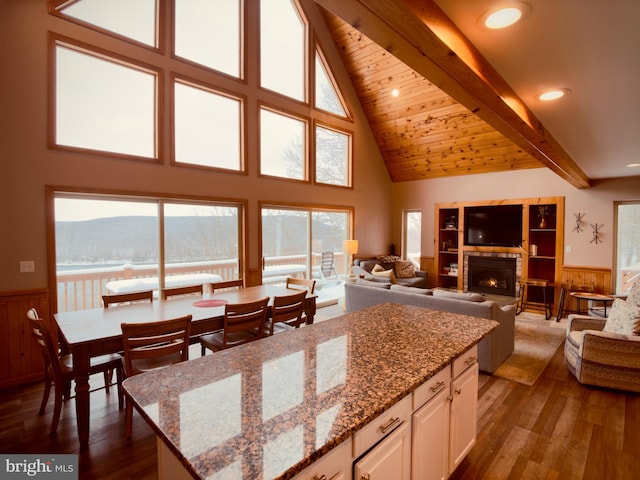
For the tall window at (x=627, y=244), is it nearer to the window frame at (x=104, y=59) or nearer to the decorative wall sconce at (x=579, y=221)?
the decorative wall sconce at (x=579, y=221)

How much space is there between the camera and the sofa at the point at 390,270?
652 cm

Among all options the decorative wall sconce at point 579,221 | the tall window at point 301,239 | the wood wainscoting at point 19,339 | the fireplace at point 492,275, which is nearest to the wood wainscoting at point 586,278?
the decorative wall sconce at point 579,221

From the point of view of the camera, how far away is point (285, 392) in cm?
132

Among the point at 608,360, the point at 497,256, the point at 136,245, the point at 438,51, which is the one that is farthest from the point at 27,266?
the point at 497,256

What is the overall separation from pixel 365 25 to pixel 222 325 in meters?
2.50

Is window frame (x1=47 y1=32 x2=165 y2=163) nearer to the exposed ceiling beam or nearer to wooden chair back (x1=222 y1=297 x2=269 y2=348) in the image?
wooden chair back (x1=222 y1=297 x2=269 y2=348)

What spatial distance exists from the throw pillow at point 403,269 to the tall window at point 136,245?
3734 millimetres

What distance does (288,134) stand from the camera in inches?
240

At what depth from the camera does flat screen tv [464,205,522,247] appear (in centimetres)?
680

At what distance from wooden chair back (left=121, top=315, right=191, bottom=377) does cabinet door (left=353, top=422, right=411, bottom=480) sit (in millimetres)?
1696

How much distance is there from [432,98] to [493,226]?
3.05 metres

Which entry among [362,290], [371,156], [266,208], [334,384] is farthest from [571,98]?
[371,156]

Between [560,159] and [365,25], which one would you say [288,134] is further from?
[365,25]

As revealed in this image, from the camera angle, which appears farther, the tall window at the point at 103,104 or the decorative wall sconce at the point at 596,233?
the decorative wall sconce at the point at 596,233
